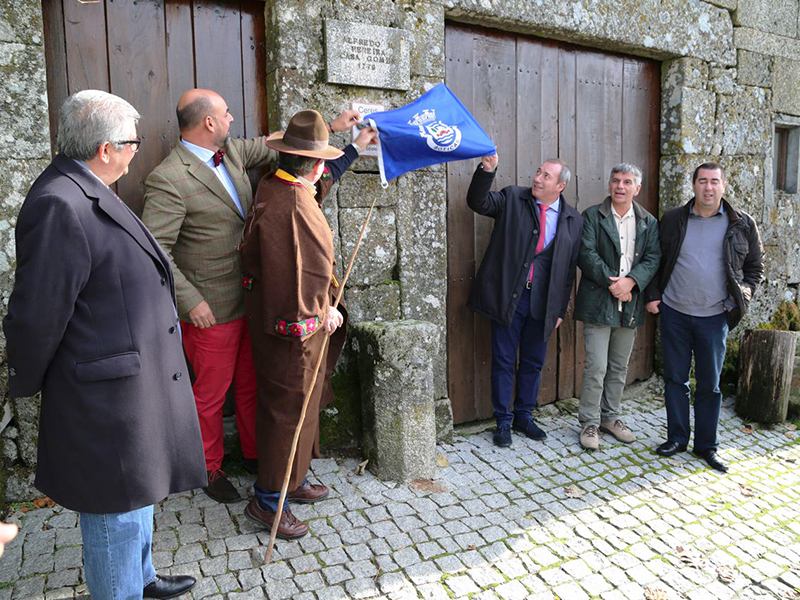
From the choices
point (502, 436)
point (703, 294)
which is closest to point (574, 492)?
point (502, 436)

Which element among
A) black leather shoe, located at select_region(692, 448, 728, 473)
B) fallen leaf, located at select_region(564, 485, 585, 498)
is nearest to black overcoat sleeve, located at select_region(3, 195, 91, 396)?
fallen leaf, located at select_region(564, 485, 585, 498)

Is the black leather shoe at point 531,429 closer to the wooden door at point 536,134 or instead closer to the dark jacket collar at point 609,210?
the wooden door at point 536,134

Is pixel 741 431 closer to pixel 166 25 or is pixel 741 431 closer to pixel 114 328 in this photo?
pixel 114 328

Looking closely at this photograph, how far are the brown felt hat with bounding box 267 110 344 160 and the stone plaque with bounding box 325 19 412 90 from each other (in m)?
0.82

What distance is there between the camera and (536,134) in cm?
Result: 466

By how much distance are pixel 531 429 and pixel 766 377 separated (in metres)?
2.06

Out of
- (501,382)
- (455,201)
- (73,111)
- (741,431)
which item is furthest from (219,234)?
(741,431)

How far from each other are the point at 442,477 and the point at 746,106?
14.5ft

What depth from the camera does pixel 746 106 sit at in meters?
5.52

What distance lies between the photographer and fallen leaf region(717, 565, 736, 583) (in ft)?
9.18

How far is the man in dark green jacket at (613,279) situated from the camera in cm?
419

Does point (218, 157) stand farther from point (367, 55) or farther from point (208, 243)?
point (367, 55)

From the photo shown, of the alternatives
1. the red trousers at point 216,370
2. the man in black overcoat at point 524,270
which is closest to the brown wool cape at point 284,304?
the red trousers at point 216,370

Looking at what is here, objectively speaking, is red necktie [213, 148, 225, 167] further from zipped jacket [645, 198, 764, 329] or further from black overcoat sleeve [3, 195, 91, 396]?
zipped jacket [645, 198, 764, 329]
